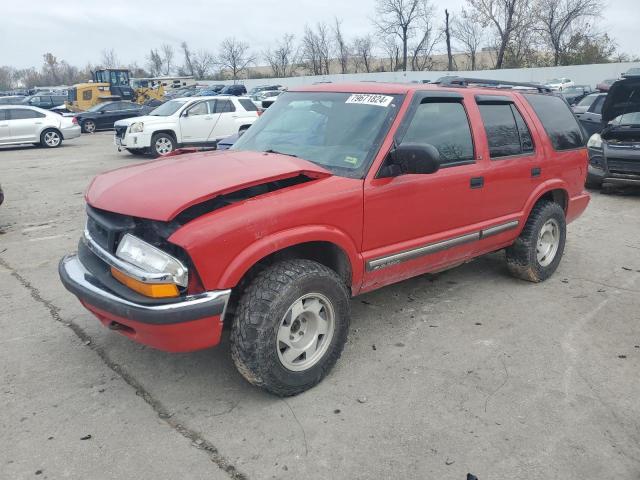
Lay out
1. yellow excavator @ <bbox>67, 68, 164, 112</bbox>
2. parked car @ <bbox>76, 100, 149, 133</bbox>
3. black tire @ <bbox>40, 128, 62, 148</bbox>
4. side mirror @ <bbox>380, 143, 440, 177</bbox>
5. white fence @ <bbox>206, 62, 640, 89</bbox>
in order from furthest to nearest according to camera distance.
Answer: white fence @ <bbox>206, 62, 640, 89</bbox>
yellow excavator @ <bbox>67, 68, 164, 112</bbox>
parked car @ <bbox>76, 100, 149, 133</bbox>
black tire @ <bbox>40, 128, 62, 148</bbox>
side mirror @ <bbox>380, 143, 440, 177</bbox>

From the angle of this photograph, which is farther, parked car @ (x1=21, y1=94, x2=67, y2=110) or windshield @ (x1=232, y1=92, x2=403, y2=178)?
parked car @ (x1=21, y1=94, x2=67, y2=110)

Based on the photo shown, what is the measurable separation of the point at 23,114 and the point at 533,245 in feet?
60.2

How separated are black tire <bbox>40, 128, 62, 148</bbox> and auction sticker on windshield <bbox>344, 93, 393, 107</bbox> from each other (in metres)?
17.7

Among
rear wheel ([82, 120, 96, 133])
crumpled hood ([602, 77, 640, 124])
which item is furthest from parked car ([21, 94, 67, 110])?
crumpled hood ([602, 77, 640, 124])

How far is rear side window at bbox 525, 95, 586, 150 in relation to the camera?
16.4ft

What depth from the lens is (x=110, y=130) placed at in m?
25.5

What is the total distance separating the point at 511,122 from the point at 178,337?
134 inches

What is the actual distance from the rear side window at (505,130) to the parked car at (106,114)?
72.2 ft

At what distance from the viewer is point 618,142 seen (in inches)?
360

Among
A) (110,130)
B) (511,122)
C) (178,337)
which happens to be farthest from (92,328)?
(110,130)

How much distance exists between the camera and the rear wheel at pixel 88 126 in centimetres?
2375

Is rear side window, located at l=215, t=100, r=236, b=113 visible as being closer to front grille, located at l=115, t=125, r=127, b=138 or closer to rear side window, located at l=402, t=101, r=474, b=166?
front grille, located at l=115, t=125, r=127, b=138

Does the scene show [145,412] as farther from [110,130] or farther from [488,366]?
[110,130]

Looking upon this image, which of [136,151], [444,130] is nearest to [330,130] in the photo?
[444,130]
